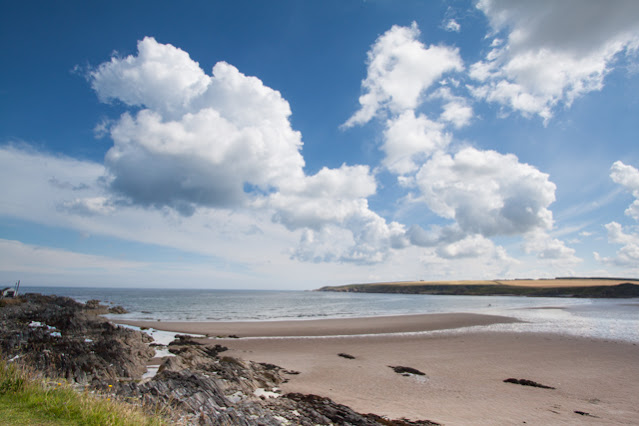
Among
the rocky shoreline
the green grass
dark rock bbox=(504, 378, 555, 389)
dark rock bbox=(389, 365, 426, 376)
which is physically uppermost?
the green grass

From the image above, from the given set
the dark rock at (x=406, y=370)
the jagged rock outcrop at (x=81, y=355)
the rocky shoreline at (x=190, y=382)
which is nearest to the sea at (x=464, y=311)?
the dark rock at (x=406, y=370)

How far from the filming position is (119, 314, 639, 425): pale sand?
1304cm

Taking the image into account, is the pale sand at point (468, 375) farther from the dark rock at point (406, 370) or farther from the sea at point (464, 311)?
the sea at point (464, 311)

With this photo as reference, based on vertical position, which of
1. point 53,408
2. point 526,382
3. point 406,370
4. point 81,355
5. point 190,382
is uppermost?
point 53,408

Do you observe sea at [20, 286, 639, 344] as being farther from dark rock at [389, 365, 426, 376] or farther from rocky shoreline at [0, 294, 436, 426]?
rocky shoreline at [0, 294, 436, 426]

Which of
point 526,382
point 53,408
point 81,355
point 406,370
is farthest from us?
point 406,370

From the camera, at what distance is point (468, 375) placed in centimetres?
1830

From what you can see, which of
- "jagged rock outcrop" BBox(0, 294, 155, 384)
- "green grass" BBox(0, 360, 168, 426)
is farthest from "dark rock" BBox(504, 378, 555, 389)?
"jagged rock outcrop" BBox(0, 294, 155, 384)

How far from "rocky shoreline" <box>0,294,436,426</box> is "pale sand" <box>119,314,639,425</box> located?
1683mm

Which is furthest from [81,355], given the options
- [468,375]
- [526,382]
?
[526,382]

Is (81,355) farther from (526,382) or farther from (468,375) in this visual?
(526,382)

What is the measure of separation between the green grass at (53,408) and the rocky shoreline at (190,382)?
1402mm

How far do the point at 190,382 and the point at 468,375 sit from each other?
1549 centimetres

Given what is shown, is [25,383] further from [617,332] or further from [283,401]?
[617,332]
